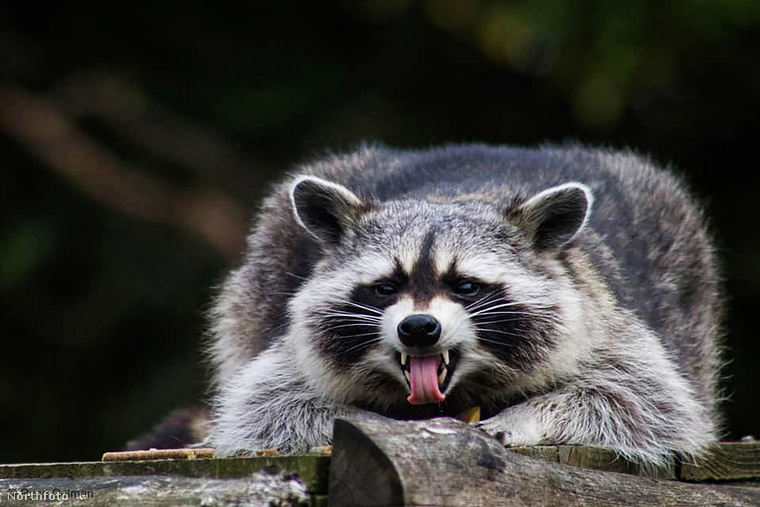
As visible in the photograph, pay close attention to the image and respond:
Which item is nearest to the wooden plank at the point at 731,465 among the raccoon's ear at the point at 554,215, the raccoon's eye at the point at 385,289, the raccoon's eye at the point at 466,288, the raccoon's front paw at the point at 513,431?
the raccoon's front paw at the point at 513,431

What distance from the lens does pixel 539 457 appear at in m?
4.25

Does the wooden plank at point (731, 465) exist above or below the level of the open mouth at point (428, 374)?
below

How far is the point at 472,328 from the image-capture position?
16.7 feet

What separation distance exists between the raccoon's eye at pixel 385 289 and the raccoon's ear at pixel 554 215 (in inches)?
28.5

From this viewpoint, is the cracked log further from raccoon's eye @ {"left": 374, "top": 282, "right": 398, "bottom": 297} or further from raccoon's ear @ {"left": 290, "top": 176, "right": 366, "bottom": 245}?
raccoon's ear @ {"left": 290, "top": 176, "right": 366, "bottom": 245}

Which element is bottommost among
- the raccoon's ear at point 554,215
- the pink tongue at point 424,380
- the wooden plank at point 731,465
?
the wooden plank at point 731,465

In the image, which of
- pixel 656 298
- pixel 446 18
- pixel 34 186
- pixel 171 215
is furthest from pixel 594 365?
pixel 34 186

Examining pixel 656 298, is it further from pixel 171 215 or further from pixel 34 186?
pixel 34 186

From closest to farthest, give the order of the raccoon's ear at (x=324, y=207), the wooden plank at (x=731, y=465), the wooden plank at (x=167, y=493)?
the wooden plank at (x=167, y=493)
the wooden plank at (x=731, y=465)
the raccoon's ear at (x=324, y=207)

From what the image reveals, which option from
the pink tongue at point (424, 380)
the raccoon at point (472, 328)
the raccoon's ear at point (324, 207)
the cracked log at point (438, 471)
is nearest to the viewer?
the cracked log at point (438, 471)

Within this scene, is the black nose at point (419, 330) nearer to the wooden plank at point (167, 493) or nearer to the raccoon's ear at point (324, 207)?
the raccoon's ear at point (324, 207)

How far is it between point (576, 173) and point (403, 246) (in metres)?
2.10

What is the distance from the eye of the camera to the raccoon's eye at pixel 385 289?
17.5ft

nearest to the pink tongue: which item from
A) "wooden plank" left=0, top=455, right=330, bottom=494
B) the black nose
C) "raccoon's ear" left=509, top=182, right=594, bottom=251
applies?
the black nose
